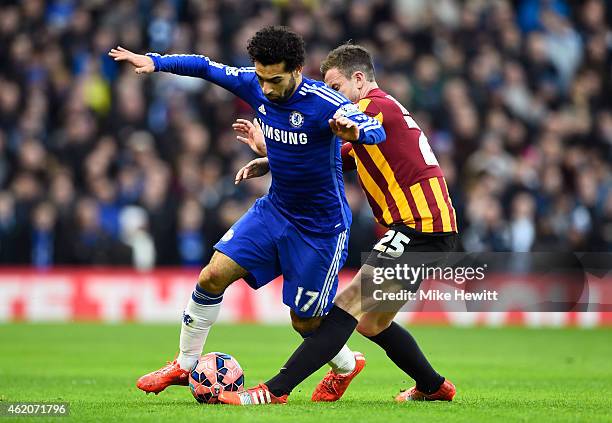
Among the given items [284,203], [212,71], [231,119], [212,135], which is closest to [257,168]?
[284,203]

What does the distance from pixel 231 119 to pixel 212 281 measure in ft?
39.1

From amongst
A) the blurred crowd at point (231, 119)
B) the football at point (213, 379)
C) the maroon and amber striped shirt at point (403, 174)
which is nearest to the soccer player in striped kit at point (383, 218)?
the maroon and amber striped shirt at point (403, 174)

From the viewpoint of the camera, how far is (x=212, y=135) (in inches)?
781

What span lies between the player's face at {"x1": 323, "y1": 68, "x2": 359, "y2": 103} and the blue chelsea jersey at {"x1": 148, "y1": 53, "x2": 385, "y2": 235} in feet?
1.31

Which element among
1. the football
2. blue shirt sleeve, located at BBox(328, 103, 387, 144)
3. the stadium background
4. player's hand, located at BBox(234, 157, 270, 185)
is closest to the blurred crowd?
the stadium background

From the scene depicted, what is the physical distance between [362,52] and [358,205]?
10.0 meters

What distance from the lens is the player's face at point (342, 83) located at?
27.3ft

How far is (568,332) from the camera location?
17.3 m

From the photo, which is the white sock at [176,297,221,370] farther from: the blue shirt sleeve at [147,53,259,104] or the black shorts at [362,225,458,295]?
the blue shirt sleeve at [147,53,259,104]

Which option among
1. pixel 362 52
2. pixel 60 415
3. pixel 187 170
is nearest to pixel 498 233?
pixel 187 170

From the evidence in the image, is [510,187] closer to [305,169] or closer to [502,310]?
[502,310]

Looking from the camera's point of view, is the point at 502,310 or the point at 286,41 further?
the point at 502,310

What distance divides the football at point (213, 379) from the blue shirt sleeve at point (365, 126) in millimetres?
1902

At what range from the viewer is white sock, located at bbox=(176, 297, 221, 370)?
26.8 ft
